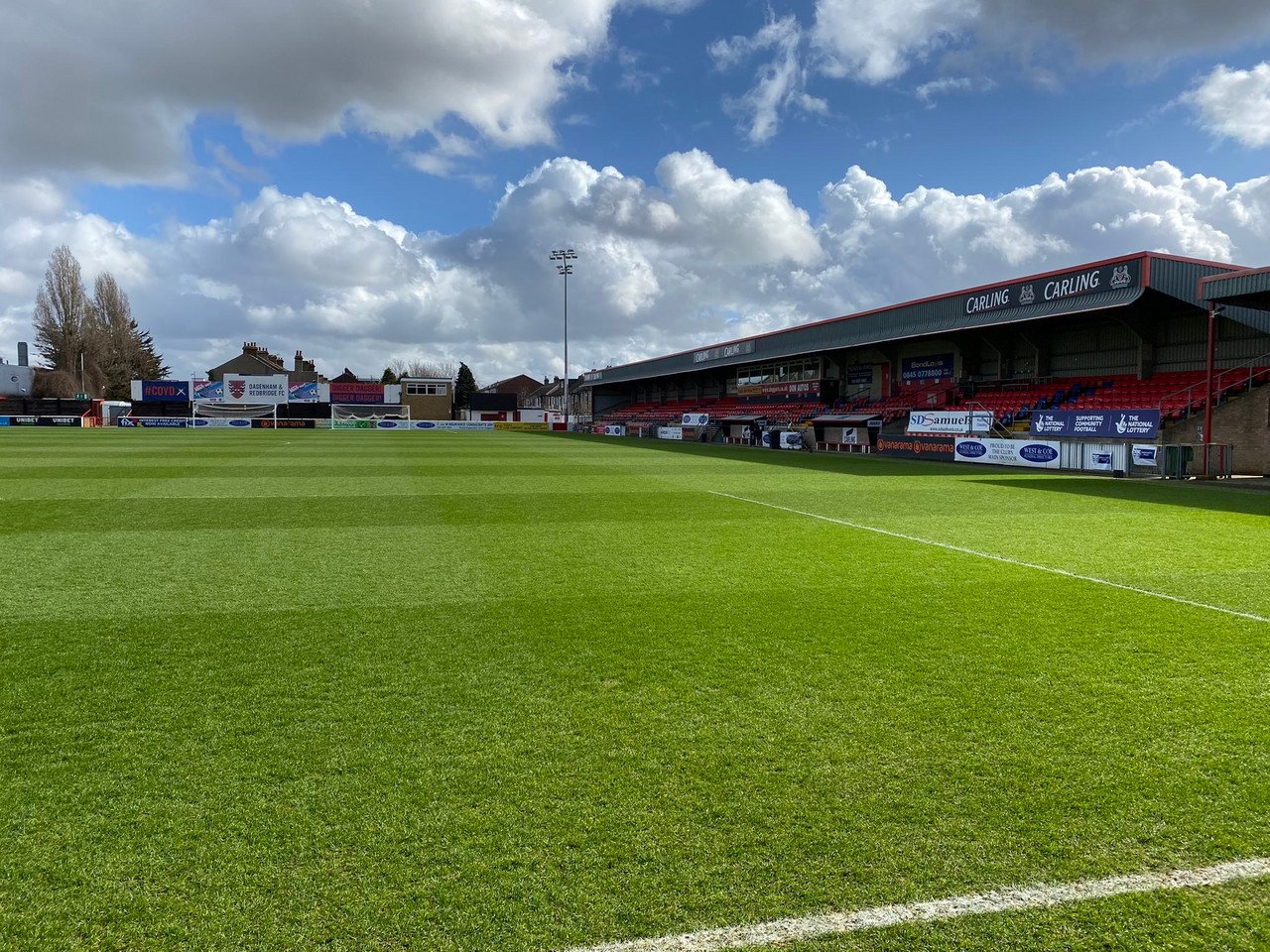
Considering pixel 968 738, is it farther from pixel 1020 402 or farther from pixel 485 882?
pixel 1020 402

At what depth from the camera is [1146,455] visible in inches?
850

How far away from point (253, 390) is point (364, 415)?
1087cm

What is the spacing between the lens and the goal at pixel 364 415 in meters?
73.9

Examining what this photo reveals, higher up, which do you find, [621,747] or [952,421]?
[952,421]

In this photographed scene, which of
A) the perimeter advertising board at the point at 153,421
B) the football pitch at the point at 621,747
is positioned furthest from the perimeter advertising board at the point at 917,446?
the perimeter advertising board at the point at 153,421

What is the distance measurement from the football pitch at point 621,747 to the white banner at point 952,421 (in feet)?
70.1

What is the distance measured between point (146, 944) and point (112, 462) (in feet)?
86.3

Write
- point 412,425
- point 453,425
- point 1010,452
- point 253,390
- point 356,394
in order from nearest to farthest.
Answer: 1. point 1010,452
2. point 412,425
3. point 453,425
4. point 253,390
5. point 356,394

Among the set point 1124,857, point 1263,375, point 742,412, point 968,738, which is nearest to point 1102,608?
point 968,738

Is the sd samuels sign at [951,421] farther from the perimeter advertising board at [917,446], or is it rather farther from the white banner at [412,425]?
the white banner at [412,425]

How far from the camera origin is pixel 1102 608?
6.54m

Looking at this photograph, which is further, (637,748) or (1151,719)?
(1151,719)

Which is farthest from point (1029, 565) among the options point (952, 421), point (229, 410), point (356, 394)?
point (229, 410)

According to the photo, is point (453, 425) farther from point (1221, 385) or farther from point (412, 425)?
point (1221, 385)
